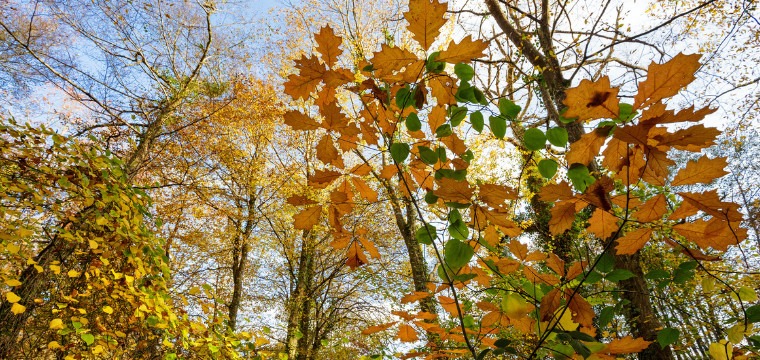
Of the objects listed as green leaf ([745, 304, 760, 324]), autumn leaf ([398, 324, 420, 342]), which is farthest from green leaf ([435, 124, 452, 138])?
green leaf ([745, 304, 760, 324])

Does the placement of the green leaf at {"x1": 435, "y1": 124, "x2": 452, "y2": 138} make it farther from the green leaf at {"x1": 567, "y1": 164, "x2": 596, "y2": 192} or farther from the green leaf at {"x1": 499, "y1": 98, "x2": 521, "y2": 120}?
the green leaf at {"x1": 567, "y1": 164, "x2": 596, "y2": 192}

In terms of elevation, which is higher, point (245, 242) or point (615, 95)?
point (245, 242)

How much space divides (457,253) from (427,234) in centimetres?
12

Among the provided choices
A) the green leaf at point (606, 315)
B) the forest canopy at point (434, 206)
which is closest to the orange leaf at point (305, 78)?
the forest canopy at point (434, 206)

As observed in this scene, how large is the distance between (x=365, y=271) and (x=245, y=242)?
299 centimetres

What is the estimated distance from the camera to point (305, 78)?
79cm

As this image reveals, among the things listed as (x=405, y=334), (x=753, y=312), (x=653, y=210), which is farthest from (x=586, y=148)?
(x=405, y=334)

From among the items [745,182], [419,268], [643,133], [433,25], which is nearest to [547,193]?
[643,133]

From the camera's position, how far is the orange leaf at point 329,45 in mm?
760

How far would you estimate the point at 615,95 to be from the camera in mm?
549

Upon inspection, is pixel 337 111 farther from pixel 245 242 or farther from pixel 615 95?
pixel 245 242

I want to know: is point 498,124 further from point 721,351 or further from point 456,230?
point 721,351

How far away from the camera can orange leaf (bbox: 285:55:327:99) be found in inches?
A: 30.1

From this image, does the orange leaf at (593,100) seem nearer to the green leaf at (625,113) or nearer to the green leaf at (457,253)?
the green leaf at (625,113)
